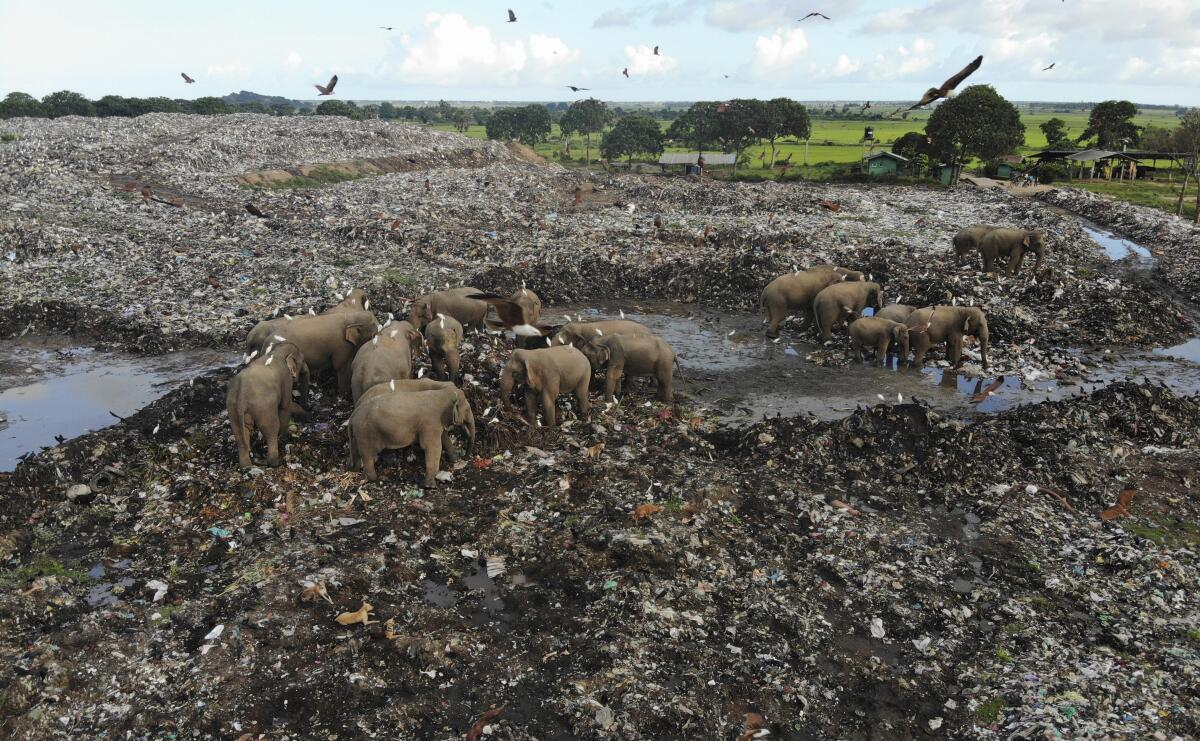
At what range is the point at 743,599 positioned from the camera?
6.29m

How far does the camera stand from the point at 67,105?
5288cm

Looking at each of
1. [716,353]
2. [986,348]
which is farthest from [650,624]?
[986,348]

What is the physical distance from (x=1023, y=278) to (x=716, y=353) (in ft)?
28.0

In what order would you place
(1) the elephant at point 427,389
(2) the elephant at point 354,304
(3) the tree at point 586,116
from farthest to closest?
1. (3) the tree at point 586,116
2. (2) the elephant at point 354,304
3. (1) the elephant at point 427,389

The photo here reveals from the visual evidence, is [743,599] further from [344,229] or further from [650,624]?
[344,229]

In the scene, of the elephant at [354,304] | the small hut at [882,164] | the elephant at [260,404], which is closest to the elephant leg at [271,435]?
the elephant at [260,404]

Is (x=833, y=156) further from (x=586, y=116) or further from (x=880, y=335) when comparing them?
(x=880, y=335)

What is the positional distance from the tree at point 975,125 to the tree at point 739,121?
53.1 feet

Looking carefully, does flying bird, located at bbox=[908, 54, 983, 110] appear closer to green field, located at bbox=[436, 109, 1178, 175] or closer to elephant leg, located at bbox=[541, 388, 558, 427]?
elephant leg, located at bbox=[541, 388, 558, 427]

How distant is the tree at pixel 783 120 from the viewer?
52.8 metres

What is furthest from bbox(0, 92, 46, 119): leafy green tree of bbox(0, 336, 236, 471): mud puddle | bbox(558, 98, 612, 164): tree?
bbox(0, 336, 236, 471): mud puddle

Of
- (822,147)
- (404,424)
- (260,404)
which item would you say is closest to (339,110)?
(822,147)

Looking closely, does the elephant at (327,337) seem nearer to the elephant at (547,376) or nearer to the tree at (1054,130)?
the elephant at (547,376)

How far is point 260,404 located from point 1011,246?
53.7ft
